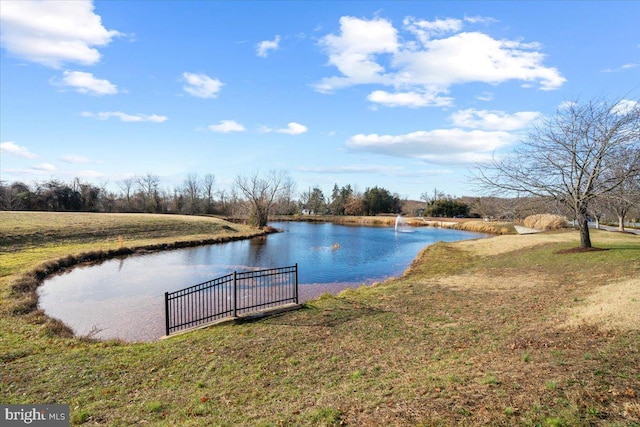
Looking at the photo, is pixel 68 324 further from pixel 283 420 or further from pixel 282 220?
pixel 282 220

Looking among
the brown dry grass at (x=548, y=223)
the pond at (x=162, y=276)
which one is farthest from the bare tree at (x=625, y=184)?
the brown dry grass at (x=548, y=223)

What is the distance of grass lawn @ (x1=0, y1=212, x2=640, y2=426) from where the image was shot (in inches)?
169

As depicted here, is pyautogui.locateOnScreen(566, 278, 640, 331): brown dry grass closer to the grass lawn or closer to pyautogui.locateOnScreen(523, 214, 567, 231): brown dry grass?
the grass lawn

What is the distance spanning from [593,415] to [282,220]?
6972 centimetres

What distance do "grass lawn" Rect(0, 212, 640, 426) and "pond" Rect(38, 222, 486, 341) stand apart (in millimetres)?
1430

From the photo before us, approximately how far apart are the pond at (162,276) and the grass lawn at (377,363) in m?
1.43

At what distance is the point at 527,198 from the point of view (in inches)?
690

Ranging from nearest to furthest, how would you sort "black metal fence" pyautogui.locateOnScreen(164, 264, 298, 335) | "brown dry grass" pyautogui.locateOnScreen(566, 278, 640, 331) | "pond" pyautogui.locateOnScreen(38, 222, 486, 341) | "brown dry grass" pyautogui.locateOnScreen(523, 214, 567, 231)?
"brown dry grass" pyautogui.locateOnScreen(566, 278, 640, 331) < "black metal fence" pyautogui.locateOnScreen(164, 264, 298, 335) < "pond" pyautogui.locateOnScreen(38, 222, 486, 341) < "brown dry grass" pyautogui.locateOnScreen(523, 214, 567, 231)

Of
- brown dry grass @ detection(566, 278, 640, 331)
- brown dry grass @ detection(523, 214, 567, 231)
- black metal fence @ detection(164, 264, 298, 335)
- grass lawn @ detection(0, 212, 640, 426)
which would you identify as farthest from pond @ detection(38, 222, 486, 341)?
brown dry grass @ detection(523, 214, 567, 231)

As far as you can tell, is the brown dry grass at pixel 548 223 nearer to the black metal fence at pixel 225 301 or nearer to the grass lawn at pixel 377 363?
the grass lawn at pixel 377 363

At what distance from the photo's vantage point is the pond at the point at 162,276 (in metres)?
11.3

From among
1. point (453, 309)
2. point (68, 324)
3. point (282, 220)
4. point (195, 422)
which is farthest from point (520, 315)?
point (282, 220)

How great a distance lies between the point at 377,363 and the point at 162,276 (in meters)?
14.9

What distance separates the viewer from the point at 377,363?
6316mm
